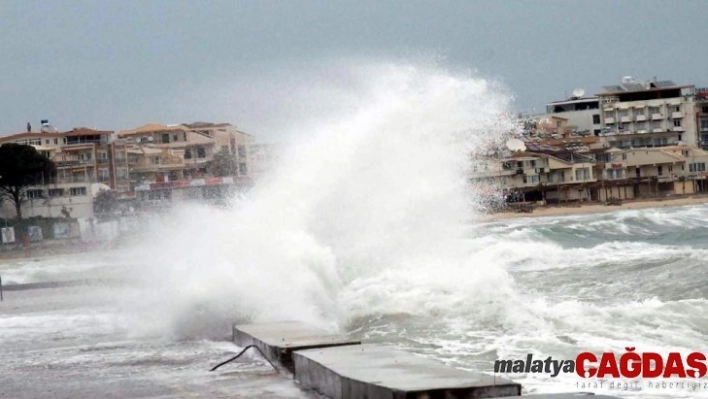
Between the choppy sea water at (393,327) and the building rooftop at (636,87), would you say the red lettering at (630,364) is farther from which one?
the building rooftop at (636,87)

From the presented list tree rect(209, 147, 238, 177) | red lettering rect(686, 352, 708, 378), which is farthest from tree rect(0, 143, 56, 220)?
red lettering rect(686, 352, 708, 378)

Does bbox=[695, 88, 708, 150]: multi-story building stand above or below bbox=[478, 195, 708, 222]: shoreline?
above

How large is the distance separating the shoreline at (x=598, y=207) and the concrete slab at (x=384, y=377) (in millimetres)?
64097

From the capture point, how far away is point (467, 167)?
21.9 meters

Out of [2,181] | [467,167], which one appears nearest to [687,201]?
[2,181]

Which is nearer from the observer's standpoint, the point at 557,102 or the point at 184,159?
the point at 184,159

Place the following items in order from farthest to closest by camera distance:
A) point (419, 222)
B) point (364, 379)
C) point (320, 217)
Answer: point (419, 222)
point (320, 217)
point (364, 379)

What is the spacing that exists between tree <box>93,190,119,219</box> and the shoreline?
78.5ft

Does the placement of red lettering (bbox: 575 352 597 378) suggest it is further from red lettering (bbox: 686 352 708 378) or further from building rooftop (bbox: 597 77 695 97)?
building rooftop (bbox: 597 77 695 97)

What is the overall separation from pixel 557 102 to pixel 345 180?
326 ft

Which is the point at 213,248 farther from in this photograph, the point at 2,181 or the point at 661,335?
the point at 2,181

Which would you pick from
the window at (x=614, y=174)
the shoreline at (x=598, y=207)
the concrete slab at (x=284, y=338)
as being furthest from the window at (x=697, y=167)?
the concrete slab at (x=284, y=338)

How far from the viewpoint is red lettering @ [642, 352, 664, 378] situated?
10.3 metres

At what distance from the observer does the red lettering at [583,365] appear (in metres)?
10.3
